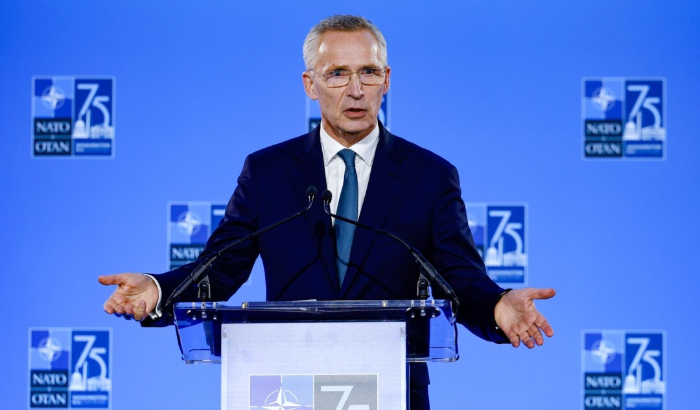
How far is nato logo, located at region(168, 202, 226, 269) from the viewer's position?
3.89m

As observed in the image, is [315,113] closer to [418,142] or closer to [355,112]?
[418,142]

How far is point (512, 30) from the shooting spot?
154 inches

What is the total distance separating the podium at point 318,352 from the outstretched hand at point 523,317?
7.6 inches

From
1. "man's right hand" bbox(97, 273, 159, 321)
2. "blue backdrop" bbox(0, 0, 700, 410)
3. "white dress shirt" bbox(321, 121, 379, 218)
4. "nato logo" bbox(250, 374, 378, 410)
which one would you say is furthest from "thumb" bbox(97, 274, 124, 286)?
"blue backdrop" bbox(0, 0, 700, 410)

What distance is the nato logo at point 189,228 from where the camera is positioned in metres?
3.89

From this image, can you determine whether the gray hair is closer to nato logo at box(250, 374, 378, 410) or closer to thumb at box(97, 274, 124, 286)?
thumb at box(97, 274, 124, 286)

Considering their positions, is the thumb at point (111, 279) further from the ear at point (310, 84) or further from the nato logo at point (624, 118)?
the nato logo at point (624, 118)

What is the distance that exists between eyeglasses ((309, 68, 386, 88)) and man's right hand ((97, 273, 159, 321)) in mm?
751

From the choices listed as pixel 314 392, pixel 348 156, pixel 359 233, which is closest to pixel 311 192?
pixel 359 233

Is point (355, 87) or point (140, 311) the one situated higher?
point (355, 87)

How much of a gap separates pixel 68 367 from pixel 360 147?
198 cm

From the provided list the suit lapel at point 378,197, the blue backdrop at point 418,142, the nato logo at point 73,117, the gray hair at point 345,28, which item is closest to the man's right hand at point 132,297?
the suit lapel at point 378,197

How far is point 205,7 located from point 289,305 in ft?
8.10

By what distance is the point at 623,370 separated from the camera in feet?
12.5
